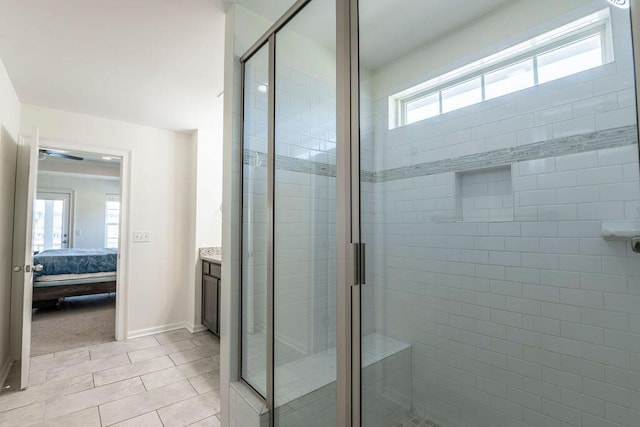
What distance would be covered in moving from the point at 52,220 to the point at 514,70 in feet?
28.9

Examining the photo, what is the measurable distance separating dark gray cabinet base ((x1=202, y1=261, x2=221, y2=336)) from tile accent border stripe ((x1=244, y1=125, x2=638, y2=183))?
1.88 meters

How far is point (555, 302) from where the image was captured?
4.34 feet

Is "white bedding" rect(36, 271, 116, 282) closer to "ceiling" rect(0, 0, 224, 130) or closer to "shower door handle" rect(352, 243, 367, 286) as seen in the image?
"ceiling" rect(0, 0, 224, 130)

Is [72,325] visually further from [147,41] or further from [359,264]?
[359,264]

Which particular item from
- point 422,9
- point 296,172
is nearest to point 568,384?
point 296,172

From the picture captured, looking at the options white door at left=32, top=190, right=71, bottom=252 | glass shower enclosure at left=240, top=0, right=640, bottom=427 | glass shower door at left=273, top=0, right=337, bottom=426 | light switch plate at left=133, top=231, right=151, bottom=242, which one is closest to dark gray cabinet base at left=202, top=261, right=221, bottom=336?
light switch plate at left=133, top=231, right=151, bottom=242

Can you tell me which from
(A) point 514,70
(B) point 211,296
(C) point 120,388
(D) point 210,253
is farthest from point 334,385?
(D) point 210,253

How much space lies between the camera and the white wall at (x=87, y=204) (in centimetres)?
707

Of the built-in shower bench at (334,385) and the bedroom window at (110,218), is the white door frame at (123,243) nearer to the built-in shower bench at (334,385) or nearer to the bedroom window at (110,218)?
the built-in shower bench at (334,385)

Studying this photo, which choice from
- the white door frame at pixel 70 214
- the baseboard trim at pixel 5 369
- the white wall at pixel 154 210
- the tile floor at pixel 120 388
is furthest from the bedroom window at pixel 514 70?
the white door frame at pixel 70 214

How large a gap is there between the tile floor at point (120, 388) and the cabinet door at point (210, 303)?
0.77ft

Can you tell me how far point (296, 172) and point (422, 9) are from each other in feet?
3.51

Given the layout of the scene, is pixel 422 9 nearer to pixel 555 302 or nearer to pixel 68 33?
pixel 555 302

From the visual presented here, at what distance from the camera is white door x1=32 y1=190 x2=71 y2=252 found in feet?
22.0
